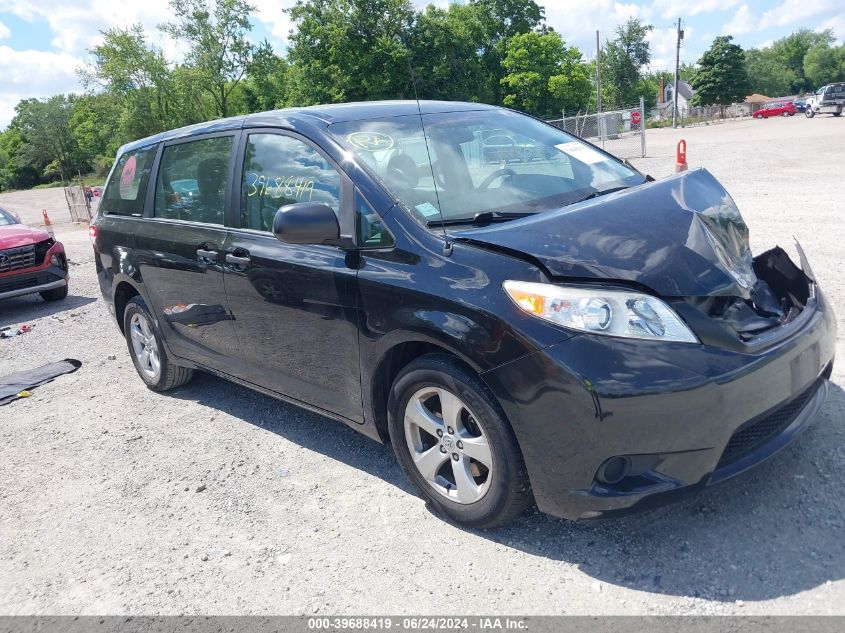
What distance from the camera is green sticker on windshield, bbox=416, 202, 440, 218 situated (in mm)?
3201

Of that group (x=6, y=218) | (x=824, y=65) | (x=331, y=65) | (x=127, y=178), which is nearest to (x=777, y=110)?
(x=331, y=65)

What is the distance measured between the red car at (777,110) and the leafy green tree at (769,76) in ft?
205

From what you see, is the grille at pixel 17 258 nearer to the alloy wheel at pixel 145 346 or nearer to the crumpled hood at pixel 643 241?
the alloy wheel at pixel 145 346

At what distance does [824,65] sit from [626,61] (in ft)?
152

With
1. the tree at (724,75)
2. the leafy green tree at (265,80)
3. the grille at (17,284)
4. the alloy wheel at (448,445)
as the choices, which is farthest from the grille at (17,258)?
the tree at (724,75)

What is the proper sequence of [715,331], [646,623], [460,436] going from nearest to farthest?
[646,623] < [715,331] < [460,436]

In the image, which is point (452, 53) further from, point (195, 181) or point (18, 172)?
point (18, 172)

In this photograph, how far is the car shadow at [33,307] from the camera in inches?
372

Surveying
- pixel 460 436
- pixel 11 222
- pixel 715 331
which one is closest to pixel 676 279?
pixel 715 331

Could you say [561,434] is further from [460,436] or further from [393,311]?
[393,311]

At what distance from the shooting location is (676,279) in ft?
8.82

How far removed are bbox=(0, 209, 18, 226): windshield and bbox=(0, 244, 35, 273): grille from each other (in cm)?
127

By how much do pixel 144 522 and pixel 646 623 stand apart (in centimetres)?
252

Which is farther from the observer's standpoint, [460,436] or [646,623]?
[460,436]
